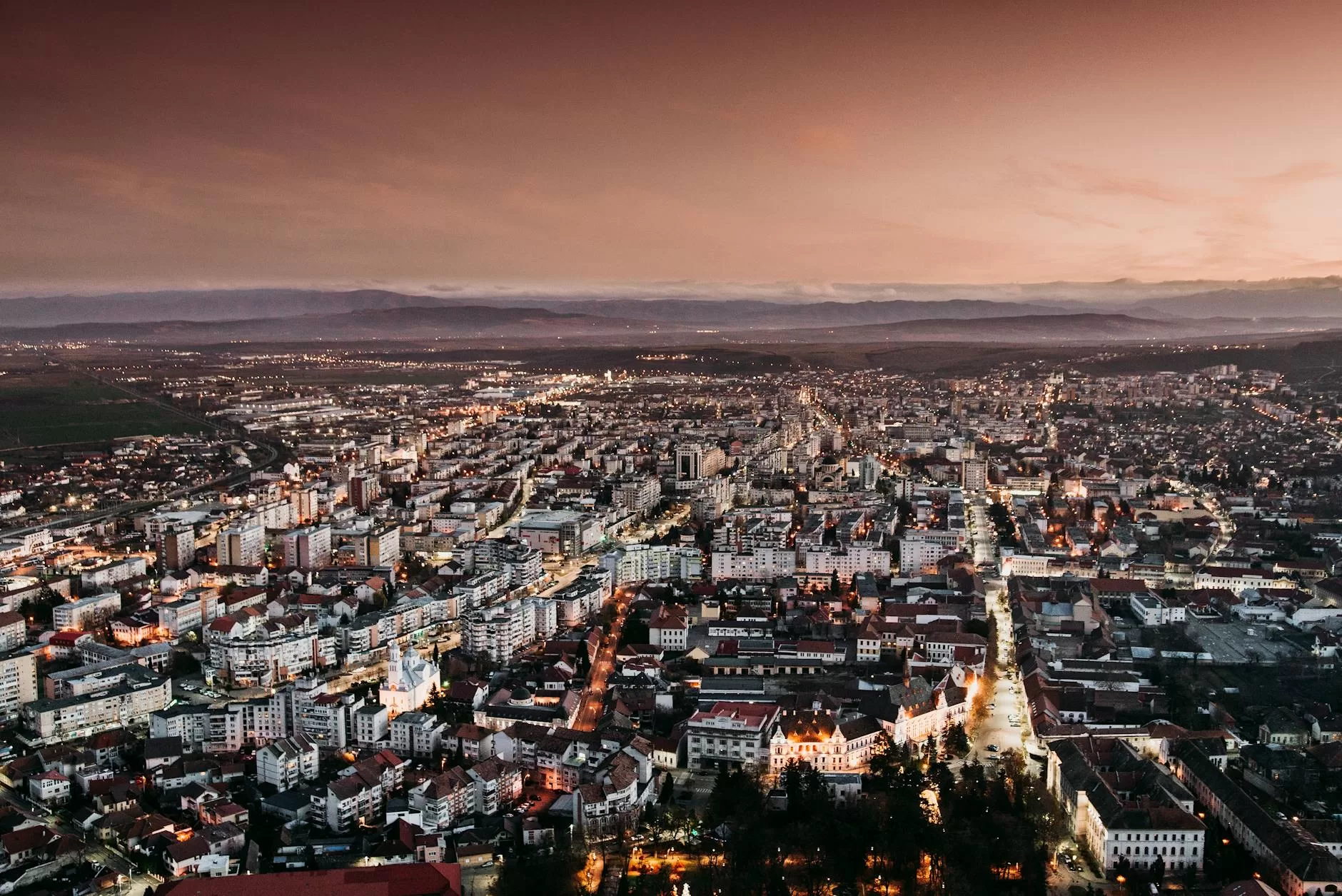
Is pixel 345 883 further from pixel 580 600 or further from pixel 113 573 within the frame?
pixel 113 573

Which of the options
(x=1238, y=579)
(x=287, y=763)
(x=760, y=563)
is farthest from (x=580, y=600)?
(x=1238, y=579)

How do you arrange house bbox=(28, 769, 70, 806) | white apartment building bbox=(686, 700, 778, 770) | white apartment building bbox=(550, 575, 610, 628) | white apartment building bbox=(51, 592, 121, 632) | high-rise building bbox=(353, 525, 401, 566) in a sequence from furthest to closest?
high-rise building bbox=(353, 525, 401, 566)
white apartment building bbox=(550, 575, 610, 628)
white apartment building bbox=(51, 592, 121, 632)
white apartment building bbox=(686, 700, 778, 770)
house bbox=(28, 769, 70, 806)

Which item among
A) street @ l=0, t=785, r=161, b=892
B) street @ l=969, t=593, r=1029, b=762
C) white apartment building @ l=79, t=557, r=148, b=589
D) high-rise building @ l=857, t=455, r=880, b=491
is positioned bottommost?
street @ l=0, t=785, r=161, b=892

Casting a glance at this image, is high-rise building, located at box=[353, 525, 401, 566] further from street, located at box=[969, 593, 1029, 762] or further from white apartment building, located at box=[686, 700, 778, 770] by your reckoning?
street, located at box=[969, 593, 1029, 762]

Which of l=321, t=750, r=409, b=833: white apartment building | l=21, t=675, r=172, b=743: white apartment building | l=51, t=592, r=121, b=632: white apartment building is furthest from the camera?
l=51, t=592, r=121, b=632: white apartment building

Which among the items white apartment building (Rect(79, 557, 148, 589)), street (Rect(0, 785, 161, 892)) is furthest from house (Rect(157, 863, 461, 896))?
white apartment building (Rect(79, 557, 148, 589))

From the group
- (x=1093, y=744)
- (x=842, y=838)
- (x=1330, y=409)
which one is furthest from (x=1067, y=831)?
(x=1330, y=409)

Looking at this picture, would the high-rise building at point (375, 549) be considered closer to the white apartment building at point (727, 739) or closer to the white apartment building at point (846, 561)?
the white apartment building at point (846, 561)
